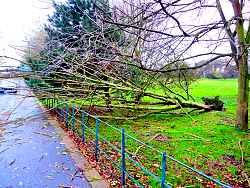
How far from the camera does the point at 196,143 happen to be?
30.7ft

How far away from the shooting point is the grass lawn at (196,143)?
7.07 meters

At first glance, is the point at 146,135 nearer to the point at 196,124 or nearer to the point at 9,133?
the point at 196,124

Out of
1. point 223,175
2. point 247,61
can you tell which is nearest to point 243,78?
point 247,61

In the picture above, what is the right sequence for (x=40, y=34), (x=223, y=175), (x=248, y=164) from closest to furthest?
1. (x=223, y=175)
2. (x=248, y=164)
3. (x=40, y=34)

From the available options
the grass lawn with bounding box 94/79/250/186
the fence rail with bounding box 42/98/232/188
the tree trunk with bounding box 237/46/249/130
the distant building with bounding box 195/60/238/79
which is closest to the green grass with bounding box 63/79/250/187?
the grass lawn with bounding box 94/79/250/186

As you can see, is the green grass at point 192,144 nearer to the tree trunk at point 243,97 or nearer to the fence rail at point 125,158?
the fence rail at point 125,158

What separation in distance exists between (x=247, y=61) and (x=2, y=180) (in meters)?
7.98

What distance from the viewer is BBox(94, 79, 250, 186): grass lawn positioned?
7066mm

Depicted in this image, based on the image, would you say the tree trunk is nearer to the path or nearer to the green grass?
the green grass

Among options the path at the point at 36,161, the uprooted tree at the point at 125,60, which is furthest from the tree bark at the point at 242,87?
the path at the point at 36,161

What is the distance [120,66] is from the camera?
12.2m

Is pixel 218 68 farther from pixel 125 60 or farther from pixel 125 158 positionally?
pixel 125 158

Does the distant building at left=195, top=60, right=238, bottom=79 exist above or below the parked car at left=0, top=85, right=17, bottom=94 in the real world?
above

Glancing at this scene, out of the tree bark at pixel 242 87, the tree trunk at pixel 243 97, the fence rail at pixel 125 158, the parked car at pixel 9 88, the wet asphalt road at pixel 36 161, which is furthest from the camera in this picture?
the parked car at pixel 9 88
